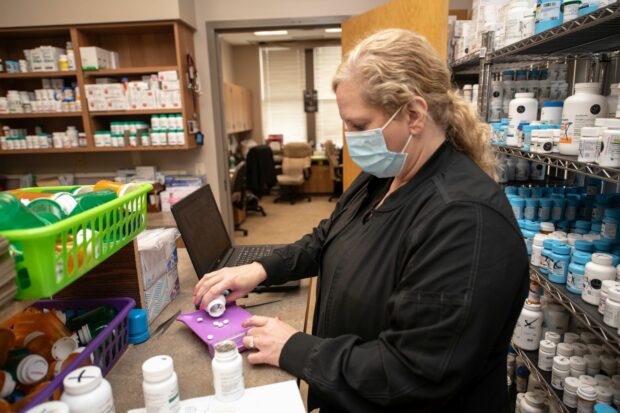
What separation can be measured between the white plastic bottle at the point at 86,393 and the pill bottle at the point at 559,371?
1557 mm

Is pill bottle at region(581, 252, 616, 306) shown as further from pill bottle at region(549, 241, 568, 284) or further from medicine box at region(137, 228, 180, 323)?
medicine box at region(137, 228, 180, 323)

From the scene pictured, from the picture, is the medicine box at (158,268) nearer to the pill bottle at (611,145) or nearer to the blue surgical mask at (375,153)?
the blue surgical mask at (375,153)

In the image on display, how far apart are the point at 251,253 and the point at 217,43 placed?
2363 millimetres

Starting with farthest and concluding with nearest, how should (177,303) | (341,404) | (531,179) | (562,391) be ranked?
(531,179)
(562,391)
(177,303)
(341,404)

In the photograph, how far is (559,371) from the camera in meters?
1.52

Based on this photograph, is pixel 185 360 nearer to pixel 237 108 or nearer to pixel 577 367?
pixel 577 367

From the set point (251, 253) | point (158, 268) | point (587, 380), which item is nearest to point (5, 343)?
point (158, 268)

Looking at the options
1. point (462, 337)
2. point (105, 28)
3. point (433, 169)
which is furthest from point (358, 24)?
point (462, 337)

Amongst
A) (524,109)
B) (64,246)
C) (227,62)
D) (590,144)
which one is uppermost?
(227,62)

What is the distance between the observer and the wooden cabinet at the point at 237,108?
583 centimetres

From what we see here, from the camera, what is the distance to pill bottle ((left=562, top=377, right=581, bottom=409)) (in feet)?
4.68

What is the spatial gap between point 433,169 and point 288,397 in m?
0.59

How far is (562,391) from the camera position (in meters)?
1.52

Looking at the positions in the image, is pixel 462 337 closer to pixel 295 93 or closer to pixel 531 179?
pixel 531 179
